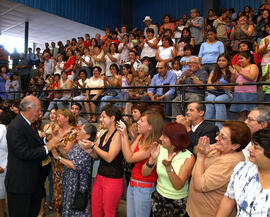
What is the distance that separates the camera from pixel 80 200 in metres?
3.27

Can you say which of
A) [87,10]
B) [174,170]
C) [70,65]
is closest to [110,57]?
[70,65]

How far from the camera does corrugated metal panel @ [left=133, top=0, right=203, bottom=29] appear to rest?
13.5 m

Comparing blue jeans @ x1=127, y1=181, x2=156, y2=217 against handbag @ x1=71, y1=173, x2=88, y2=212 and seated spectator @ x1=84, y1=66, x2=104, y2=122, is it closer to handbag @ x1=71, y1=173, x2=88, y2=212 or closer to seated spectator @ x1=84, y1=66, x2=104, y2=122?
handbag @ x1=71, y1=173, x2=88, y2=212

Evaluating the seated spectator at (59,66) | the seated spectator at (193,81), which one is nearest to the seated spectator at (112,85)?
the seated spectator at (193,81)

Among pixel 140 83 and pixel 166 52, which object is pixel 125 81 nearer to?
pixel 140 83

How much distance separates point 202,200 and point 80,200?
5.54ft

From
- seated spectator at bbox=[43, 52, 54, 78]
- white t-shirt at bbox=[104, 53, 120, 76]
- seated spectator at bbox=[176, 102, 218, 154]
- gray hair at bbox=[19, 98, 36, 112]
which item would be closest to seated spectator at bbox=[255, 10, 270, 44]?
white t-shirt at bbox=[104, 53, 120, 76]

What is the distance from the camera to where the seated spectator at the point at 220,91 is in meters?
4.24

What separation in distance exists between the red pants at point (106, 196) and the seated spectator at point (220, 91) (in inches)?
83.2

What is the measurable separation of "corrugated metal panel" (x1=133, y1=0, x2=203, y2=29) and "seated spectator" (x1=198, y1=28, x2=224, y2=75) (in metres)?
7.70

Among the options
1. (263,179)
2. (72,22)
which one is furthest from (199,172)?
(72,22)

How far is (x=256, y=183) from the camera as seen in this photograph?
1701mm

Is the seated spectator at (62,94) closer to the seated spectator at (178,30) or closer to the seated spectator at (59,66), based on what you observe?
the seated spectator at (59,66)

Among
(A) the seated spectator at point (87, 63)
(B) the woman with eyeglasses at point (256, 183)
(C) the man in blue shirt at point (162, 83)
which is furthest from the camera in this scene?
(A) the seated spectator at point (87, 63)
